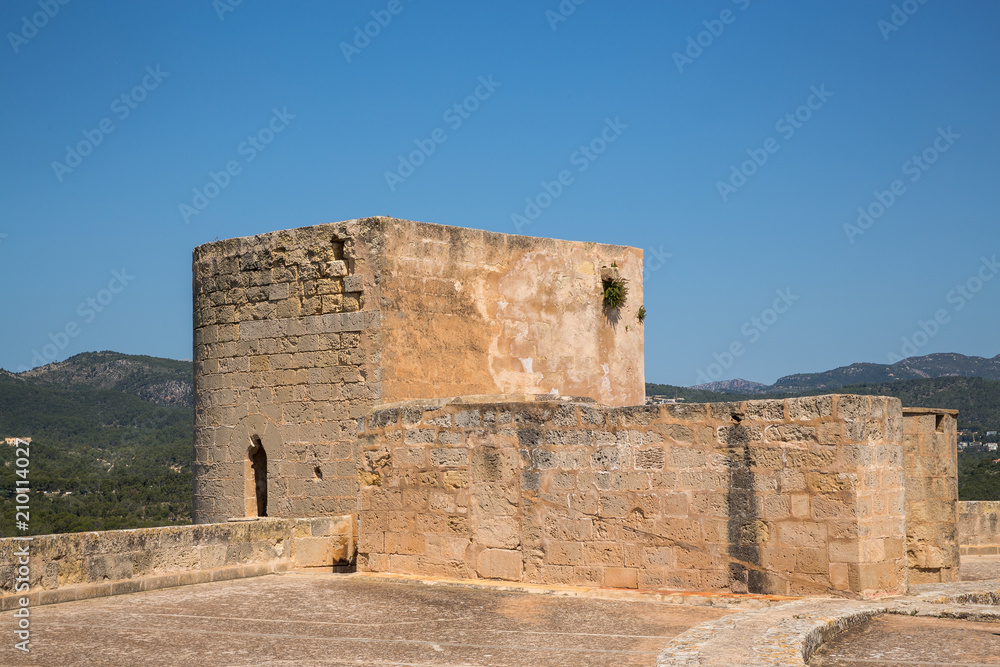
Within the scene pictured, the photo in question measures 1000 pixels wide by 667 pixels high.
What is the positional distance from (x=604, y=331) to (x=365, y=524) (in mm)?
5084

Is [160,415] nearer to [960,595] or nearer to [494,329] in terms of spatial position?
[494,329]

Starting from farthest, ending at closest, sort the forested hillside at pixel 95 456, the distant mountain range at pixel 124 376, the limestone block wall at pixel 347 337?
the distant mountain range at pixel 124 376 < the forested hillside at pixel 95 456 < the limestone block wall at pixel 347 337

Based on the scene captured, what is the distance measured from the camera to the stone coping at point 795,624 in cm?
478

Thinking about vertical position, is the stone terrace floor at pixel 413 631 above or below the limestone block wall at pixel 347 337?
below

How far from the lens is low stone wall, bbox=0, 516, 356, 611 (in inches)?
272

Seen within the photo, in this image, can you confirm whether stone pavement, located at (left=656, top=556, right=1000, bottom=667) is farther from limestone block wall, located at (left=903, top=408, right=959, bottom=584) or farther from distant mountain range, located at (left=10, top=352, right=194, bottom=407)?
distant mountain range, located at (left=10, top=352, right=194, bottom=407)

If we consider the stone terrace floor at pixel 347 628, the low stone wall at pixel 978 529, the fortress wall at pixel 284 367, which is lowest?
the low stone wall at pixel 978 529

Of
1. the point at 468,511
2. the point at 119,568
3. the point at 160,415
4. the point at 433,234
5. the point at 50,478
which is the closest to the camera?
the point at 119,568

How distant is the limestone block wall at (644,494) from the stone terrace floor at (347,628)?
495 millimetres

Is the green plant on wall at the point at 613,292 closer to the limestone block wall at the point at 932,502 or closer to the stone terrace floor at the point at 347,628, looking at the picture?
the limestone block wall at the point at 932,502

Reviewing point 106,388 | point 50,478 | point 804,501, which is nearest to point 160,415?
point 106,388

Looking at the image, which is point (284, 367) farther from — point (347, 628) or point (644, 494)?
point (347, 628)

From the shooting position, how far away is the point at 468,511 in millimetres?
8109

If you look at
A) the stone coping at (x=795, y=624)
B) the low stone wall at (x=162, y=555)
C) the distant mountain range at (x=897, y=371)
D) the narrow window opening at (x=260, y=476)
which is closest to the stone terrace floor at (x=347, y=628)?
the low stone wall at (x=162, y=555)
